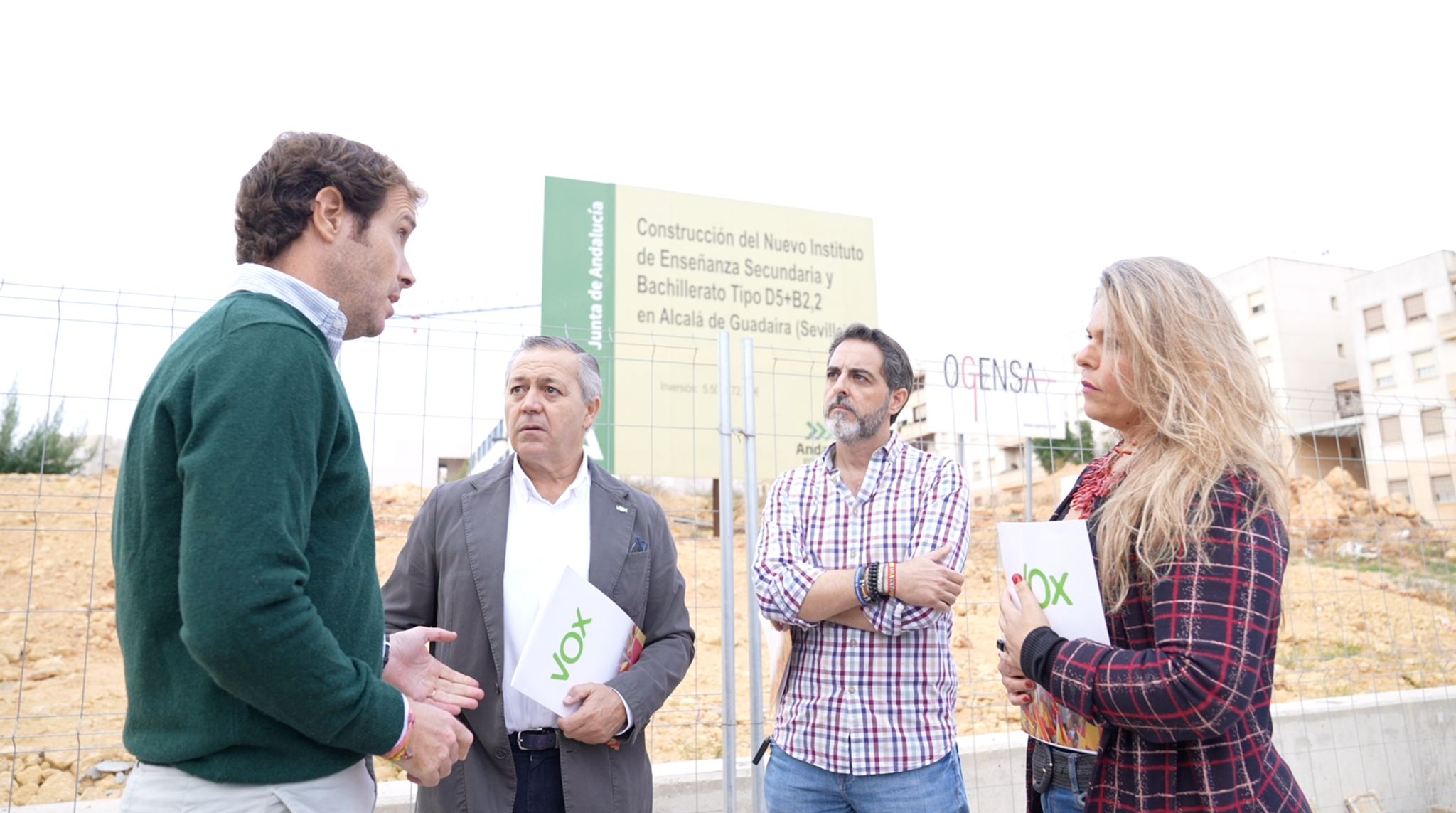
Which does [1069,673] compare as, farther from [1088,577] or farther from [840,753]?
[840,753]

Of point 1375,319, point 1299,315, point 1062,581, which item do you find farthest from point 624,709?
point 1299,315

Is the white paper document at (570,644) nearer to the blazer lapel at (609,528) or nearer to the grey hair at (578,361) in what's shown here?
the blazer lapel at (609,528)

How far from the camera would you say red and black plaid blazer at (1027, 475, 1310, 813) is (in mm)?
1501

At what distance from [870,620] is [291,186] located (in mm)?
1886

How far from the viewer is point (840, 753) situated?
98.7 inches

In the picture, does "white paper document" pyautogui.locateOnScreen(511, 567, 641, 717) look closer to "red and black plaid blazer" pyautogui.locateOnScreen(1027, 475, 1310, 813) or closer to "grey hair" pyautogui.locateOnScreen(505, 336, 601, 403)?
"grey hair" pyautogui.locateOnScreen(505, 336, 601, 403)

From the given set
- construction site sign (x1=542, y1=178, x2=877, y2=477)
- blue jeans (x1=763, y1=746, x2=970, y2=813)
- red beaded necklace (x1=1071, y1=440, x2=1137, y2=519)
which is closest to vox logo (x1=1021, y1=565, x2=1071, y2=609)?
red beaded necklace (x1=1071, y1=440, x2=1137, y2=519)

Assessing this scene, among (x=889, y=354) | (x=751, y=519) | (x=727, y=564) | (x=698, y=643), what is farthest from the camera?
(x=698, y=643)

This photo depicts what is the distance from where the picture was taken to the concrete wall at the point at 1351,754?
4410 millimetres

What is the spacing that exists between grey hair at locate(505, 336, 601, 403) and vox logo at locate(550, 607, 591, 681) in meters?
0.81

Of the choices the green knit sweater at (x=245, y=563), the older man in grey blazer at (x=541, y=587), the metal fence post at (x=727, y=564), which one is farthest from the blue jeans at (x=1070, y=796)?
the metal fence post at (x=727, y=564)

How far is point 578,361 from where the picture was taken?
2906 millimetres

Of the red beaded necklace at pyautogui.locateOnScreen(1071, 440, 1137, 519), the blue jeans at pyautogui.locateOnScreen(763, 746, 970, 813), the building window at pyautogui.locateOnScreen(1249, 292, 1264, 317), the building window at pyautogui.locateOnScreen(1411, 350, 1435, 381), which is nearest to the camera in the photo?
the red beaded necklace at pyautogui.locateOnScreen(1071, 440, 1137, 519)

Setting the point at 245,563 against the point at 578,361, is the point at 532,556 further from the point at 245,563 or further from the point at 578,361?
the point at 245,563
